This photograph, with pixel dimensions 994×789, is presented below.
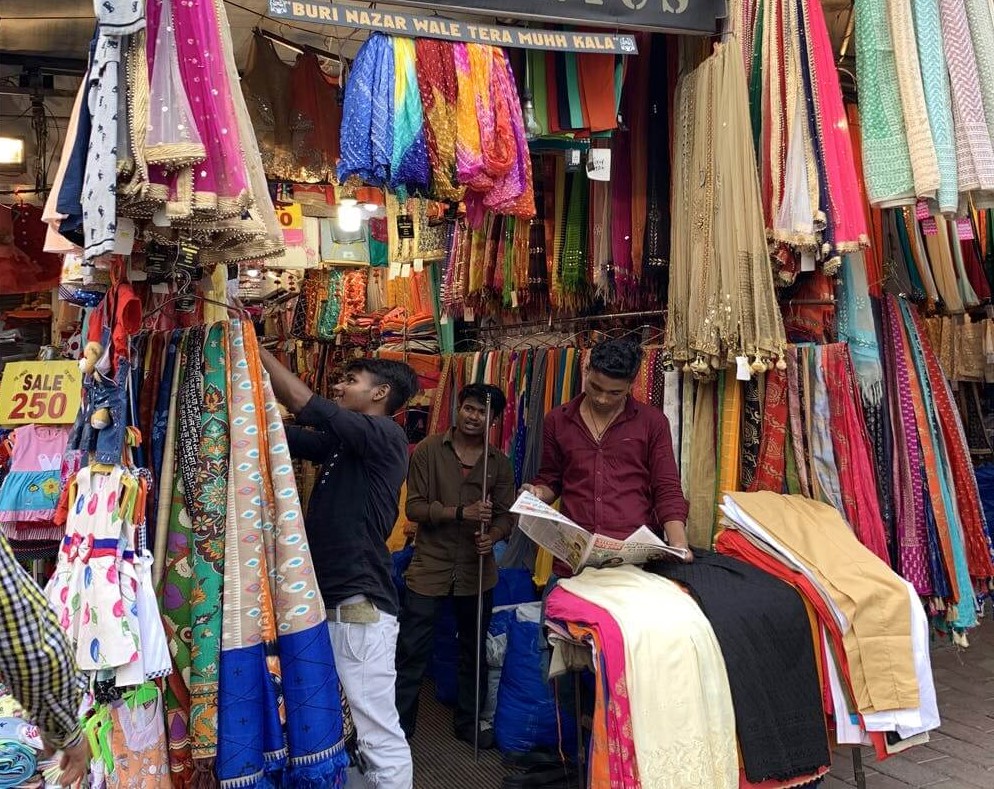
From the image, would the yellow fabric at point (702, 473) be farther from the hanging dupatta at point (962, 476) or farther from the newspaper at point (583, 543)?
the hanging dupatta at point (962, 476)

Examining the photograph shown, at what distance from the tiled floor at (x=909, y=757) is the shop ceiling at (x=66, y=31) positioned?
3504mm

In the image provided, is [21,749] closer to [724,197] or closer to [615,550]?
[615,550]

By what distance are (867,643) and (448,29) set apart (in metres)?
2.81

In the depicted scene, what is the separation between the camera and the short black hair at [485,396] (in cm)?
442

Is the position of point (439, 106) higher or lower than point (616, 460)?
higher

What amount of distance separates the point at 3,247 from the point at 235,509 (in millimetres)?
3721

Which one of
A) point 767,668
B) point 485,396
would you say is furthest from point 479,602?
point 767,668

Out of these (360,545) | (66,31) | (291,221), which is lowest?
(360,545)

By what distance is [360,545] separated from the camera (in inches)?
117

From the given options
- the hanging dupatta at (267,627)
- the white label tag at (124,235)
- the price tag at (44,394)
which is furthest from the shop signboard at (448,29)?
the price tag at (44,394)

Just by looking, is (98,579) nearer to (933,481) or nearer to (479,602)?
(479,602)

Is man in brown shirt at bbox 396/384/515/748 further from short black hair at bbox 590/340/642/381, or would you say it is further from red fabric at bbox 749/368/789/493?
red fabric at bbox 749/368/789/493

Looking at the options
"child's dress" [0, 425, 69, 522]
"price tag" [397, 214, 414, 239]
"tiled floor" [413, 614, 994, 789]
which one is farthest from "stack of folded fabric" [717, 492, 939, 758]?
"price tag" [397, 214, 414, 239]

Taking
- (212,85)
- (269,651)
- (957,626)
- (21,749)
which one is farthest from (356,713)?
(957,626)
